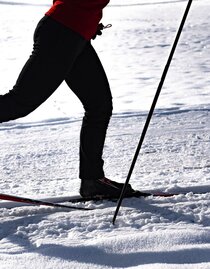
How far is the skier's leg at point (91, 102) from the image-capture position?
288 centimetres

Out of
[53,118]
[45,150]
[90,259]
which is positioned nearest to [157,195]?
[90,259]

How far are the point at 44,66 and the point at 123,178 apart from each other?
1.18 meters

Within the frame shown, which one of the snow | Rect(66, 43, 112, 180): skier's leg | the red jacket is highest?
the red jacket

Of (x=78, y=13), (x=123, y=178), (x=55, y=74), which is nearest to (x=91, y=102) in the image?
(x=55, y=74)

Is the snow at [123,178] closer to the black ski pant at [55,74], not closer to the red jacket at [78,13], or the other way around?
the black ski pant at [55,74]

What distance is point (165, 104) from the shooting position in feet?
20.1

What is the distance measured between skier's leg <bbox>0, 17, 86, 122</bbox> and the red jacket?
1.2 inches

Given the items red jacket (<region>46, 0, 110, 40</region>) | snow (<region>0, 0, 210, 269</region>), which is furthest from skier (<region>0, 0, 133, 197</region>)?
snow (<region>0, 0, 210, 269</region>)

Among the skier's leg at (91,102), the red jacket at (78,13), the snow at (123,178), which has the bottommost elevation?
the snow at (123,178)

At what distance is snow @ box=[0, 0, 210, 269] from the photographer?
237 centimetres

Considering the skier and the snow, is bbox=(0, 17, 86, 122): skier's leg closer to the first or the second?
the skier

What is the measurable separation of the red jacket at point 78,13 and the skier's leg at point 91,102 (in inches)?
6.6

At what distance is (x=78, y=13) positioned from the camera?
2.68 meters

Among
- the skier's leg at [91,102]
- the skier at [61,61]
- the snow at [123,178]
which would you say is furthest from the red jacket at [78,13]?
the snow at [123,178]
